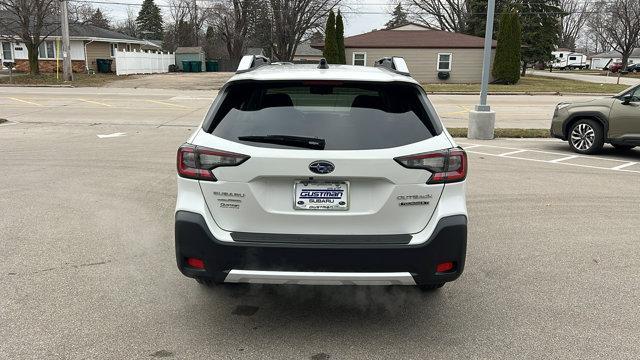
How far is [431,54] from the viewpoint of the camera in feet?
130

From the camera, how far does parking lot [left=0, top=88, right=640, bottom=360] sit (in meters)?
3.58

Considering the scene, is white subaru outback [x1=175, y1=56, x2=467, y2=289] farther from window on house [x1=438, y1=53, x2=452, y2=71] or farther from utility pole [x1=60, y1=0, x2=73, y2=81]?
window on house [x1=438, y1=53, x2=452, y2=71]

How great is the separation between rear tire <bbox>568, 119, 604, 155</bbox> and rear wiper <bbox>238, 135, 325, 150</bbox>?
948 cm

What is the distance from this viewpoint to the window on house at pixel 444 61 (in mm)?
39562

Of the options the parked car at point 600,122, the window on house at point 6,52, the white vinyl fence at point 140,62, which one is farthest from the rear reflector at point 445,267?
the window on house at point 6,52

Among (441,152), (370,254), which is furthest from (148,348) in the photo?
(441,152)

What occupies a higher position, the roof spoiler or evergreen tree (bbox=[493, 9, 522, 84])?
evergreen tree (bbox=[493, 9, 522, 84])

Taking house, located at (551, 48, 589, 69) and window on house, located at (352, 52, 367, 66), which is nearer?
window on house, located at (352, 52, 367, 66)

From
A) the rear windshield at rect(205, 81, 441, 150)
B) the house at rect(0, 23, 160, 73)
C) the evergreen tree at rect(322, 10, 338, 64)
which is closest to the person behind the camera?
the rear windshield at rect(205, 81, 441, 150)

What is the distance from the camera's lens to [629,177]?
8.98 m

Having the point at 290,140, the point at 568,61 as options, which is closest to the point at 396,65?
the point at 290,140

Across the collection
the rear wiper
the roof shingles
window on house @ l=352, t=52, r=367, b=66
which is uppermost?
the roof shingles

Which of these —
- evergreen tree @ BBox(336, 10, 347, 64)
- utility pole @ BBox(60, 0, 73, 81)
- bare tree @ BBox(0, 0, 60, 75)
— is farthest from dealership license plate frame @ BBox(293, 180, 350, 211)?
bare tree @ BBox(0, 0, 60, 75)

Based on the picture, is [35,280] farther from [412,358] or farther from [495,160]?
[495,160]
